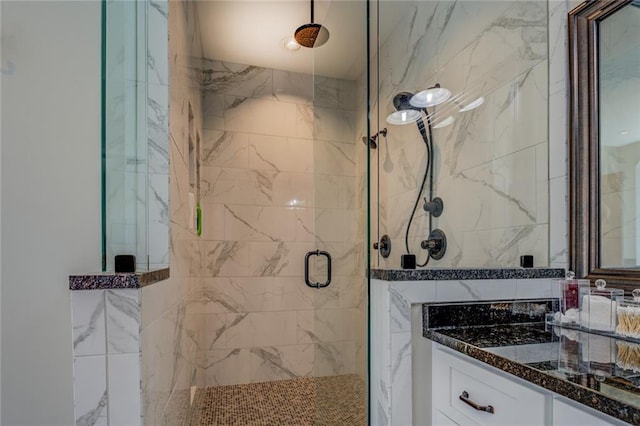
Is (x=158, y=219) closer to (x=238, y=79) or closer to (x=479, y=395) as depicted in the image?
(x=479, y=395)

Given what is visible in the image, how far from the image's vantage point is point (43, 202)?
1250 millimetres

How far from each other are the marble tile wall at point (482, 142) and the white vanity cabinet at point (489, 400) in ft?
1.54

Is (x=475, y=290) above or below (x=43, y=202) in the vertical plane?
below

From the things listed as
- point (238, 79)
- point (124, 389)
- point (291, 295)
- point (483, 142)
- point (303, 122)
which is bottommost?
point (291, 295)

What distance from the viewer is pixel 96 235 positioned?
127cm

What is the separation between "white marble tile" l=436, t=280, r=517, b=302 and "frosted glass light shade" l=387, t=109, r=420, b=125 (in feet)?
2.57

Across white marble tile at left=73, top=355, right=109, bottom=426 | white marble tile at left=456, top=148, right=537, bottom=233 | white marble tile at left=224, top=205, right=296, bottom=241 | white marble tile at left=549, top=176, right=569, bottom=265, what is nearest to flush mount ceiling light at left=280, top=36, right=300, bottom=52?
white marble tile at left=224, top=205, right=296, bottom=241

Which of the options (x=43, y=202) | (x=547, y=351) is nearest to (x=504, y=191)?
(x=547, y=351)

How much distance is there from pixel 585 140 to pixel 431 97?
73 cm

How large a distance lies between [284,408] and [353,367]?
1.47 metres

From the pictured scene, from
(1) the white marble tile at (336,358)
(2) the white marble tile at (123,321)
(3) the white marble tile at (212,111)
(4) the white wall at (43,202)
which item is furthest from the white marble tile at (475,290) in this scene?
(3) the white marble tile at (212,111)

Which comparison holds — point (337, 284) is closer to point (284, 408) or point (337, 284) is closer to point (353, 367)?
point (353, 367)

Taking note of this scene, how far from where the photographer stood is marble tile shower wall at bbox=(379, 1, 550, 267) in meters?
1.69

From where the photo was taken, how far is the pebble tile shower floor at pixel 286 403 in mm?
1582
